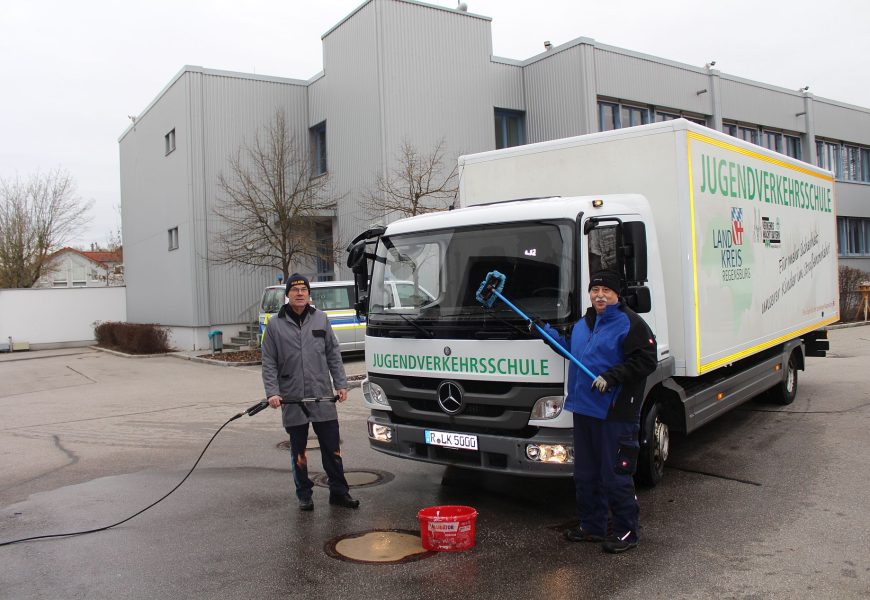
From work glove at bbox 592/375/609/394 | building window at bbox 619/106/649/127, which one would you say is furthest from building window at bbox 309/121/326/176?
work glove at bbox 592/375/609/394

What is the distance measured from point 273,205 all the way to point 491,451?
17.2 m

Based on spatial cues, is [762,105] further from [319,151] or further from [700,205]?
[700,205]

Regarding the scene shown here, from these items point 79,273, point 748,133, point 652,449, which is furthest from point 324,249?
point 79,273

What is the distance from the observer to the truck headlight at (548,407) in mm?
5133

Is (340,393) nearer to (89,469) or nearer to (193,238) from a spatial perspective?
(89,469)

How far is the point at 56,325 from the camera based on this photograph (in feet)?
109

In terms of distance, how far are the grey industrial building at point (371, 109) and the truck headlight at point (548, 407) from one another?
17796mm

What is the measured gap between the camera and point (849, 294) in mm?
25484

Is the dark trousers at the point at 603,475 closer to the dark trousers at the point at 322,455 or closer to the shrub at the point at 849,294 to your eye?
the dark trousers at the point at 322,455

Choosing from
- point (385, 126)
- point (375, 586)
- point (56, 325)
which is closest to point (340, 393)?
point (375, 586)

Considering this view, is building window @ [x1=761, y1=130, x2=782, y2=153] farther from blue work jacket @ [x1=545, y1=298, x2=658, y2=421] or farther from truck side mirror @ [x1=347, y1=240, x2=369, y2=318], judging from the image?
blue work jacket @ [x1=545, y1=298, x2=658, y2=421]

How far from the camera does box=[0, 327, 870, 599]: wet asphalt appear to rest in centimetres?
433

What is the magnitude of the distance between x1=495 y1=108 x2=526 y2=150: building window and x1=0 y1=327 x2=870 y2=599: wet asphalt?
16.9 meters

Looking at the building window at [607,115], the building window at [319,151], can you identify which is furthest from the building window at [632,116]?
the building window at [319,151]
